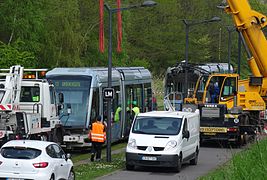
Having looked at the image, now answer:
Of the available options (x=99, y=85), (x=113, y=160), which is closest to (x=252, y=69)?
(x=99, y=85)

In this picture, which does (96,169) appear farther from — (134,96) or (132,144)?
(134,96)

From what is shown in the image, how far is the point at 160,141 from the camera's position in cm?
2572

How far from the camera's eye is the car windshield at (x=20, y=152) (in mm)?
19547

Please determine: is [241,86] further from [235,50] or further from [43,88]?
[235,50]

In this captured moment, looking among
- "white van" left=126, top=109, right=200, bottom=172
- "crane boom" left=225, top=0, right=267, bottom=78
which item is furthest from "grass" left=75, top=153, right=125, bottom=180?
"crane boom" left=225, top=0, right=267, bottom=78

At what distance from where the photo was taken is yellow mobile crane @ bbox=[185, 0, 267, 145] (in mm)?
36156

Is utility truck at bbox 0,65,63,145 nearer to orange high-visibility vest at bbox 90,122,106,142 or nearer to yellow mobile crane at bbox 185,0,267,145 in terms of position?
orange high-visibility vest at bbox 90,122,106,142

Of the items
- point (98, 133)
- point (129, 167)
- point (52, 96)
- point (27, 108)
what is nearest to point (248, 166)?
point (129, 167)

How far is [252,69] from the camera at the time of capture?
3881 centimetres

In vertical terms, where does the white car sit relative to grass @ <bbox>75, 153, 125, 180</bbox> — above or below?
above

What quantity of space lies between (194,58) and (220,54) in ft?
15.0

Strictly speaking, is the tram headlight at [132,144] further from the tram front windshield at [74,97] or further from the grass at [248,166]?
the grass at [248,166]

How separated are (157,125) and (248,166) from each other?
1372cm

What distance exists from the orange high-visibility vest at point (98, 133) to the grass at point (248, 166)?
534 inches
